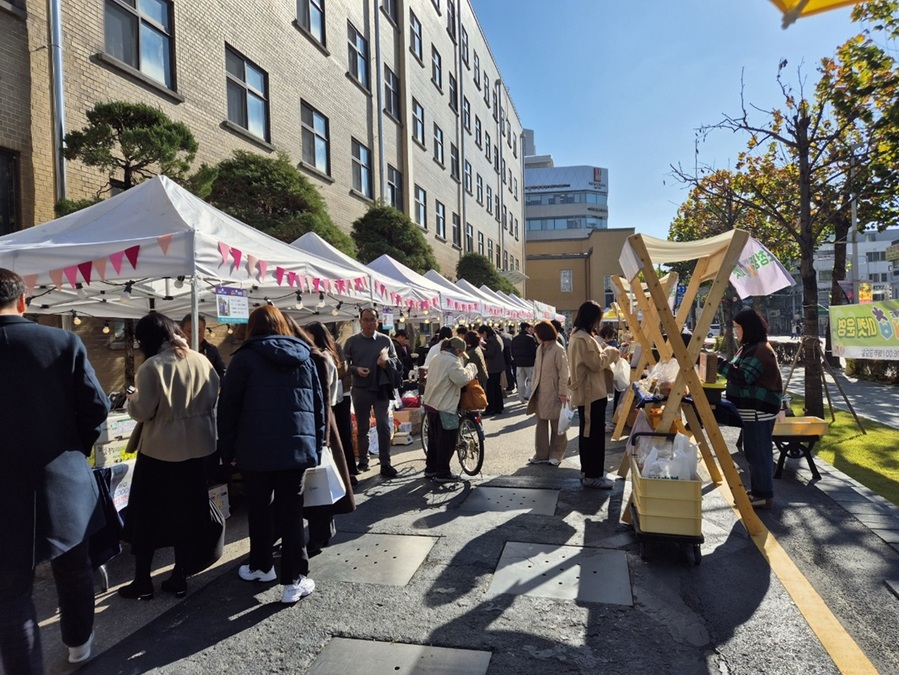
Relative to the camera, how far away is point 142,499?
3.47m

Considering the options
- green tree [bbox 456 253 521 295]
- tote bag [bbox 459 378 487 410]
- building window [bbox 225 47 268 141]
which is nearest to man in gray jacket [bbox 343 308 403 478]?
tote bag [bbox 459 378 487 410]

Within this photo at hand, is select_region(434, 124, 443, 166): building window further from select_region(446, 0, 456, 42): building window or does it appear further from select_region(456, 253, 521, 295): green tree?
select_region(446, 0, 456, 42): building window

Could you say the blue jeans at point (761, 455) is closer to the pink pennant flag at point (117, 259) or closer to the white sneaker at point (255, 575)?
the white sneaker at point (255, 575)

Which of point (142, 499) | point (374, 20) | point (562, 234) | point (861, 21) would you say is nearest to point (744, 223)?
point (861, 21)

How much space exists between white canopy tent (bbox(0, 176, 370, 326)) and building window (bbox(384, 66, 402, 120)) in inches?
600

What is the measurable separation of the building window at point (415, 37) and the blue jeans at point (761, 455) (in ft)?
68.4

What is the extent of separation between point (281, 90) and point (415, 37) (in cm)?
1182

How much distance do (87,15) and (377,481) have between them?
7.85m

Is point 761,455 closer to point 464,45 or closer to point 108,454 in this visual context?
point 108,454

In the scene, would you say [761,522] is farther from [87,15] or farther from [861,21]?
[87,15]

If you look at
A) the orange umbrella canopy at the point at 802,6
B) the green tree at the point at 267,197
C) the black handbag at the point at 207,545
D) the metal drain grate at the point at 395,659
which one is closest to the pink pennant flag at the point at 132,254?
the black handbag at the point at 207,545

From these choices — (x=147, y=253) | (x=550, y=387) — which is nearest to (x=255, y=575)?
(x=147, y=253)

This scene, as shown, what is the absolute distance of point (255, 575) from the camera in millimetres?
3654

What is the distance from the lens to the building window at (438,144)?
25047 mm
